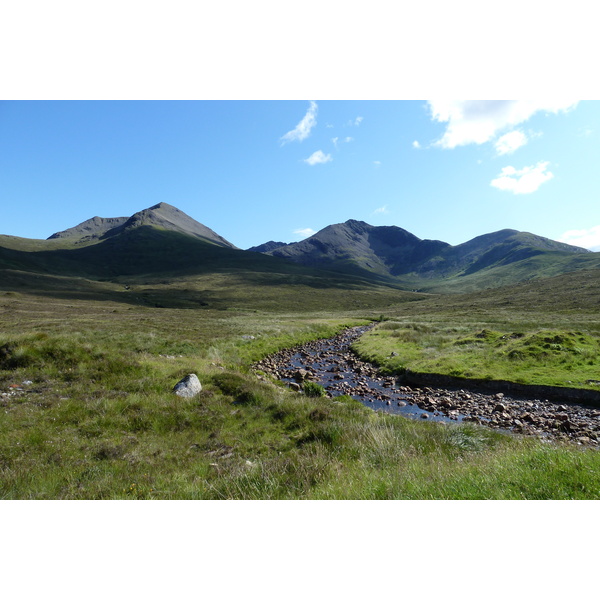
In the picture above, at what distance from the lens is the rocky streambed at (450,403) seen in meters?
13.4

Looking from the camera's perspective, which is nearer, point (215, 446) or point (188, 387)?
point (215, 446)

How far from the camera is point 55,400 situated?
1102 centimetres

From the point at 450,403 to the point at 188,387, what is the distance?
12.9 m

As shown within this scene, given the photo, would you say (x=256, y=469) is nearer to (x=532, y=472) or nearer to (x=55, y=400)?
(x=532, y=472)

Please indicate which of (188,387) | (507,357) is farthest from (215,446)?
(507,357)

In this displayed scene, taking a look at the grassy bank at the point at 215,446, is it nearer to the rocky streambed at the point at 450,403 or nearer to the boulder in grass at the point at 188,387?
the boulder in grass at the point at 188,387

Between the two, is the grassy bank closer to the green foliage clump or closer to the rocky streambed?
the green foliage clump

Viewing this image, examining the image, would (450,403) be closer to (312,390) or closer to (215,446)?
(312,390)

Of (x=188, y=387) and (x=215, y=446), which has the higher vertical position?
(x=188, y=387)

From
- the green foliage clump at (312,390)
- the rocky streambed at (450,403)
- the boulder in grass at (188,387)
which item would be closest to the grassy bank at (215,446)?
the boulder in grass at (188,387)

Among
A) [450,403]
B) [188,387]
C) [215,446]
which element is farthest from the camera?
[450,403]

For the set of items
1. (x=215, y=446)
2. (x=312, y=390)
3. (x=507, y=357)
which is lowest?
(x=312, y=390)

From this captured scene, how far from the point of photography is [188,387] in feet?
44.0

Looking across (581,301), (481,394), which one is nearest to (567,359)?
(481,394)
